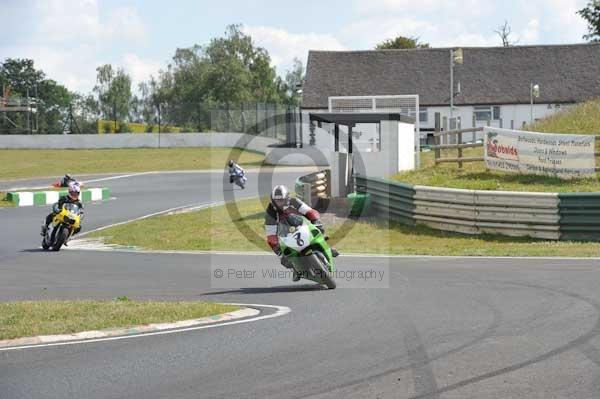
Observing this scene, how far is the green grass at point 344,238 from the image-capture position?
1866 cm

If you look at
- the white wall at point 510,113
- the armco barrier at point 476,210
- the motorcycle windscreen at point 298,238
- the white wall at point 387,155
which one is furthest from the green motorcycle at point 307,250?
the white wall at point 510,113

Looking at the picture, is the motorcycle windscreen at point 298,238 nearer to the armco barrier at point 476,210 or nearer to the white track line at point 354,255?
the white track line at point 354,255

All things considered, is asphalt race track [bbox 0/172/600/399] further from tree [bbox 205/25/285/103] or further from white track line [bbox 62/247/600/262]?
tree [bbox 205/25/285/103]

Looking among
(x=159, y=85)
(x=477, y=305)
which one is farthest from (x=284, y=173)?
(x=159, y=85)

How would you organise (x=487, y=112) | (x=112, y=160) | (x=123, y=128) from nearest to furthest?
(x=112, y=160), (x=487, y=112), (x=123, y=128)

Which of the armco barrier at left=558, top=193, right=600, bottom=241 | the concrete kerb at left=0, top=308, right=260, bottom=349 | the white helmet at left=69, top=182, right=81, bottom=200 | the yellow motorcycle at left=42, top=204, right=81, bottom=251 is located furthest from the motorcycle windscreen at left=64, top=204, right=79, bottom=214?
the concrete kerb at left=0, top=308, right=260, bottom=349

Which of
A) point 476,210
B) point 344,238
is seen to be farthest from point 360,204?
point 476,210

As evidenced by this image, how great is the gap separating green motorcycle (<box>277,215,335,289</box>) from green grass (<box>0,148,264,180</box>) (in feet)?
127

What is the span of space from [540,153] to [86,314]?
53.5 ft

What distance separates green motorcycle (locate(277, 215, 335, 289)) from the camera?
12.5 m

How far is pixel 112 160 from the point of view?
56.1m

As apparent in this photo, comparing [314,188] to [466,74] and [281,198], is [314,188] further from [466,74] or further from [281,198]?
[466,74]

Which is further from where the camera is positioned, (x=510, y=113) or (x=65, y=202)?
(x=510, y=113)

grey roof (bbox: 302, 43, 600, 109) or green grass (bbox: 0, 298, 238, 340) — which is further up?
grey roof (bbox: 302, 43, 600, 109)
